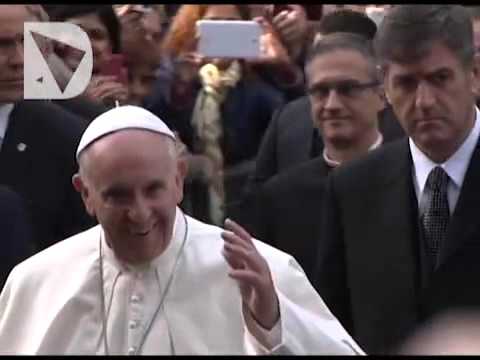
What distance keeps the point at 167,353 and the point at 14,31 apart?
1.71 metres

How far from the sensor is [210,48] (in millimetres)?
A: 6633

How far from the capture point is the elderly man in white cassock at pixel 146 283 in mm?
3795

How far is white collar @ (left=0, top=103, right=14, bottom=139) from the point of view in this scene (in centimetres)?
529

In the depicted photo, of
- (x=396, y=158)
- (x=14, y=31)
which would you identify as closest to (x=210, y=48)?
(x=14, y=31)

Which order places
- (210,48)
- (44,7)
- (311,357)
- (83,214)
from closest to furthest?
(311,357)
(83,214)
(44,7)
(210,48)

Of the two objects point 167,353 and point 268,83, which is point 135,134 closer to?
point 167,353

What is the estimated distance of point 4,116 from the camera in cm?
531

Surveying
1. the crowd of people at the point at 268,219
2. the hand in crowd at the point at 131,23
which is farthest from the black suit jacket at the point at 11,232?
the hand in crowd at the point at 131,23

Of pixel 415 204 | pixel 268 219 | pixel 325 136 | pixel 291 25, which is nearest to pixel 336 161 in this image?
pixel 325 136

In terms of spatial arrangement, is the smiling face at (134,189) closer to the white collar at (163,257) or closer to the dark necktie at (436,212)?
the white collar at (163,257)

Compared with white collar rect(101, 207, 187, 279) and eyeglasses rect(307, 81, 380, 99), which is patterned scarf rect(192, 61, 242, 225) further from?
white collar rect(101, 207, 187, 279)

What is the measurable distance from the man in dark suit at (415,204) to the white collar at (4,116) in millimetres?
1381

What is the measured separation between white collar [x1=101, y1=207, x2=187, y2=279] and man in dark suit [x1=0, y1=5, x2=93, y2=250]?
0.89 metres

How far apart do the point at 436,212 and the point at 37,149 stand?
1551 millimetres
